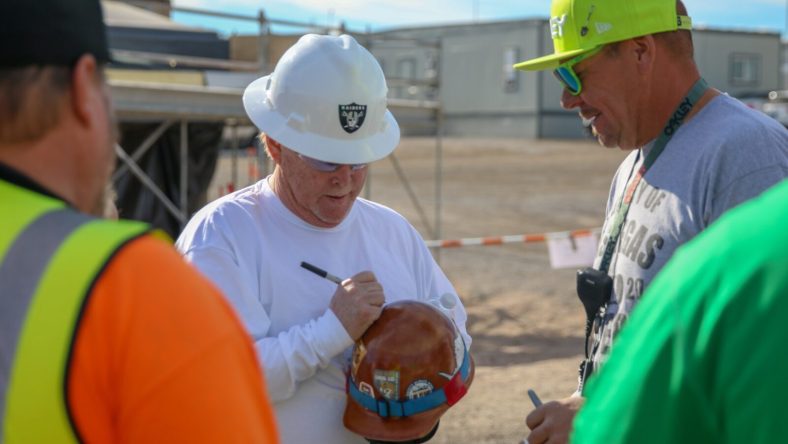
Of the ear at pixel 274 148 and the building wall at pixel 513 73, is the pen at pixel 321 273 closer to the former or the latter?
the ear at pixel 274 148

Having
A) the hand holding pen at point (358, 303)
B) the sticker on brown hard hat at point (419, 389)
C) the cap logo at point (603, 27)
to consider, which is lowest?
the sticker on brown hard hat at point (419, 389)

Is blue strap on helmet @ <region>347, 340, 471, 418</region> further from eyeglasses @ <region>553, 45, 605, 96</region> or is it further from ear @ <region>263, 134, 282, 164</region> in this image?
eyeglasses @ <region>553, 45, 605, 96</region>

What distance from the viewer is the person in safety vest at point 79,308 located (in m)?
1.26

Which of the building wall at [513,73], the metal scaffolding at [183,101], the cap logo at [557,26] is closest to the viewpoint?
the cap logo at [557,26]

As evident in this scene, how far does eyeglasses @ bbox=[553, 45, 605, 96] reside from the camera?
2.69 m

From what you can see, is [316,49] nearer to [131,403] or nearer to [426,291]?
[426,291]

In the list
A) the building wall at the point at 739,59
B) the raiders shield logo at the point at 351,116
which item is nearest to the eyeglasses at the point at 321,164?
the raiders shield logo at the point at 351,116

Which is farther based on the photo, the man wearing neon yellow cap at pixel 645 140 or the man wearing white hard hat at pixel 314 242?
the man wearing white hard hat at pixel 314 242

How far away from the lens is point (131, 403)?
126cm

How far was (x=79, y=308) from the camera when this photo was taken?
1255mm

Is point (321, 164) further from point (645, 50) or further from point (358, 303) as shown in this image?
point (645, 50)

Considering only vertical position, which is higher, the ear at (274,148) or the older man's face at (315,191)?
the ear at (274,148)

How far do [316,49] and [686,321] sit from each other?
1931 millimetres

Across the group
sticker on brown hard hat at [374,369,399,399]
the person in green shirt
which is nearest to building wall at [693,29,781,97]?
sticker on brown hard hat at [374,369,399,399]
